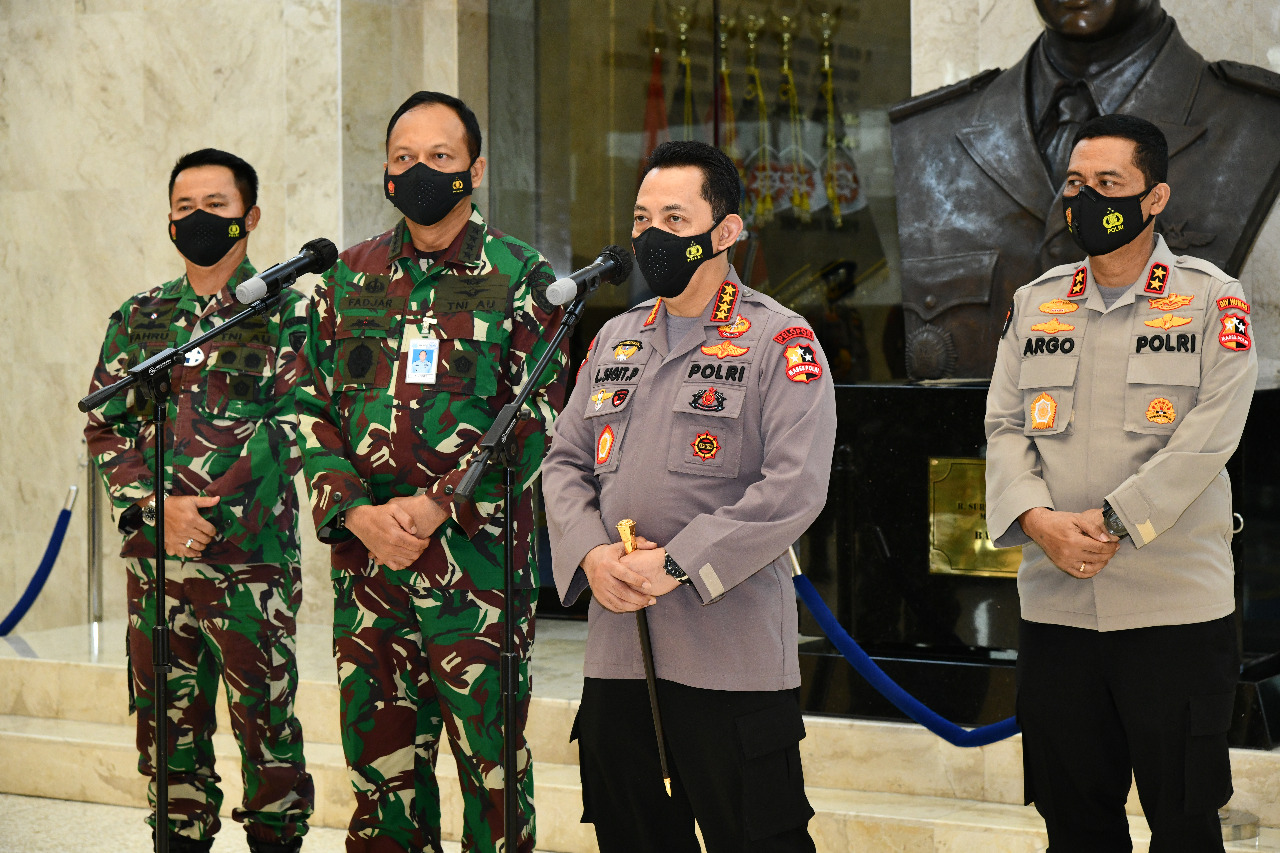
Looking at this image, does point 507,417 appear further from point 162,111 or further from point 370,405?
point 162,111

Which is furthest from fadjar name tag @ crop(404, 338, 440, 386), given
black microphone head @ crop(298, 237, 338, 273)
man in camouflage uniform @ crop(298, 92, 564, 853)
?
black microphone head @ crop(298, 237, 338, 273)

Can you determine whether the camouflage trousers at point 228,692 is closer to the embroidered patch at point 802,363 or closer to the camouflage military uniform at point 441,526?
the camouflage military uniform at point 441,526

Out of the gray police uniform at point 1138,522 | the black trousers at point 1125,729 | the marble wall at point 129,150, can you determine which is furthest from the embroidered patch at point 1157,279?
the marble wall at point 129,150

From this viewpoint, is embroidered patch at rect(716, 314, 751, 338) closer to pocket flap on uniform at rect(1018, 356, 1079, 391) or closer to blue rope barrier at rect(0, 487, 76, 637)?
pocket flap on uniform at rect(1018, 356, 1079, 391)

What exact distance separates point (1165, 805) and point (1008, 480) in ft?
2.23

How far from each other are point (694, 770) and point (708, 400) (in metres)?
0.65

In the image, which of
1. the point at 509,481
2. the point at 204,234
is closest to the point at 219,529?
the point at 204,234

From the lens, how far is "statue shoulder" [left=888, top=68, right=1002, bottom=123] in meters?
4.48

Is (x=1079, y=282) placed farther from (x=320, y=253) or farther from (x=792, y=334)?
(x=320, y=253)

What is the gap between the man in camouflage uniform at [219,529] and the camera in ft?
11.4

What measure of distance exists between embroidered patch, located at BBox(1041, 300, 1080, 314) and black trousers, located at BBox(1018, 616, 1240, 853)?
64 centimetres

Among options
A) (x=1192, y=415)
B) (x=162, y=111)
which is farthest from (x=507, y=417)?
(x=162, y=111)

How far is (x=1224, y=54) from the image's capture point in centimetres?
474

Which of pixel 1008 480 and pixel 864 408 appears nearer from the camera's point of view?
pixel 1008 480
